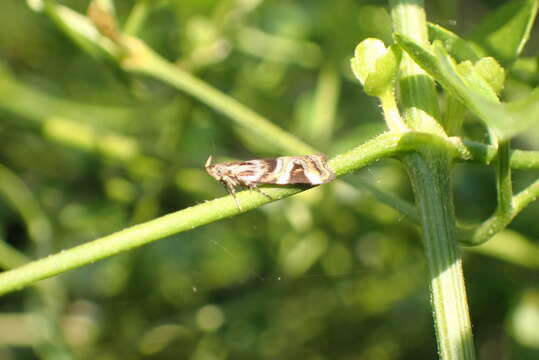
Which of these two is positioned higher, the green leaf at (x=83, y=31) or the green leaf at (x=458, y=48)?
the green leaf at (x=83, y=31)

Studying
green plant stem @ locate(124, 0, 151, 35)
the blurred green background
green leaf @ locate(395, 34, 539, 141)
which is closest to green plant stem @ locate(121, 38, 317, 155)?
green plant stem @ locate(124, 0, 151, 35)

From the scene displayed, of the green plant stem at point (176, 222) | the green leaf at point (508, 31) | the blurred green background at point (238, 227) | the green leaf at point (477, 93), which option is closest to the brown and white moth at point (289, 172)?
the green plant stem at point (176, 222)

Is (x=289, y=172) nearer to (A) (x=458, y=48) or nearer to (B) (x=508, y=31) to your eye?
A: (A) (x=458, y=48)

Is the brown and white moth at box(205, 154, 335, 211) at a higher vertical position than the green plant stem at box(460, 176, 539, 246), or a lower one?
higher

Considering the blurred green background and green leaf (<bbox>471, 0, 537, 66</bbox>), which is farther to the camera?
the blurred green background

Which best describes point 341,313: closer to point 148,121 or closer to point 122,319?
point 122,319

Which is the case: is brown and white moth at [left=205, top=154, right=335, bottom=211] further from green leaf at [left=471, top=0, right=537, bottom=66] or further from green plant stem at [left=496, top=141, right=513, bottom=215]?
green leaf at [left=471, top=0, right=537, bottom=66]

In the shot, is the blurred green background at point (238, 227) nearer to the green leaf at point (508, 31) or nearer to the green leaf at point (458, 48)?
the green leaf at point (508, 31)
